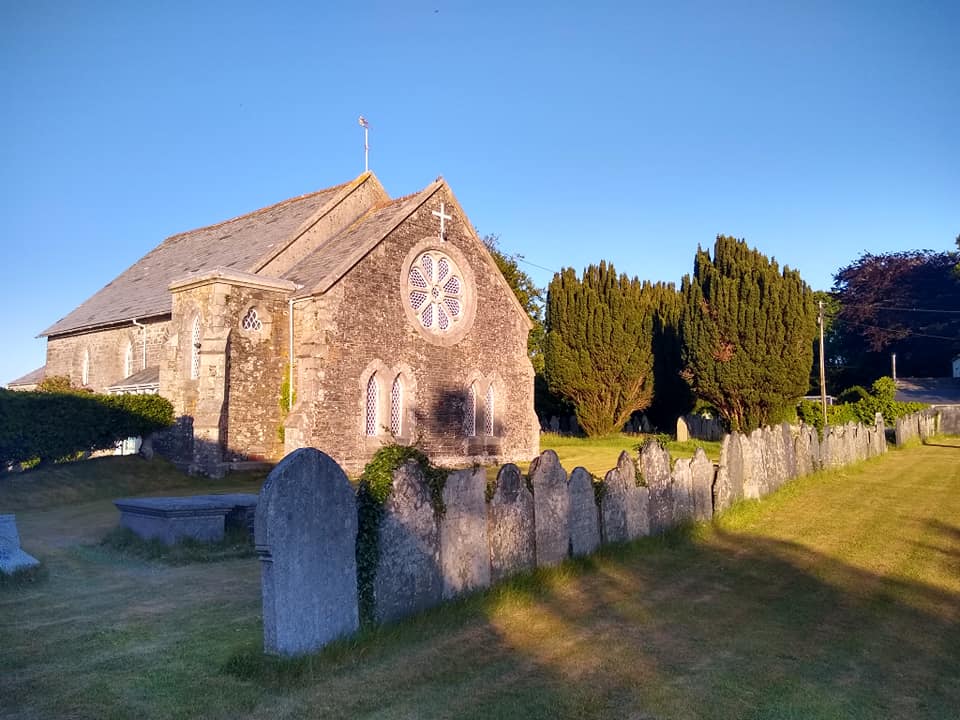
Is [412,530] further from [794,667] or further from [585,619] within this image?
[794,667]

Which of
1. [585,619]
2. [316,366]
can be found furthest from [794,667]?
[316,366]

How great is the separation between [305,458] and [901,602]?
6415mm

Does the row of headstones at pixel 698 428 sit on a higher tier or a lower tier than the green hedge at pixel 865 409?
lower

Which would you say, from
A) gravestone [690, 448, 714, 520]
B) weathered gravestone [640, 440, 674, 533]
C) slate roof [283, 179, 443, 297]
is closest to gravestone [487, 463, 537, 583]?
weathered gravestone [640, 440, 674, 533]

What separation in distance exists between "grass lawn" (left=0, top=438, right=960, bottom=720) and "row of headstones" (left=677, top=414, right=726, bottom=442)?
2469cm

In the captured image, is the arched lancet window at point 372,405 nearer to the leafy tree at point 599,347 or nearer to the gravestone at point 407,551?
the gravestone at point 407,551

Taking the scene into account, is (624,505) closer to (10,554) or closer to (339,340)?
(10,554)

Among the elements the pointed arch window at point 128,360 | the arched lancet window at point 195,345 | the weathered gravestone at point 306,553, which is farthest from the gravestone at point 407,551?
the pointed arch window at point 128,360

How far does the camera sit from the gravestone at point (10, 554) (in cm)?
856

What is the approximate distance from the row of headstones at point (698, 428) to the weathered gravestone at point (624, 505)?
25.3m

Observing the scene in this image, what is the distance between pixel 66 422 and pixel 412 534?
47.1 feet

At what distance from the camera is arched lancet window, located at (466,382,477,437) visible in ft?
76.1

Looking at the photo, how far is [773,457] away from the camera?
15922 millimetres

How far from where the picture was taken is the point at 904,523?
1294 centimetres
